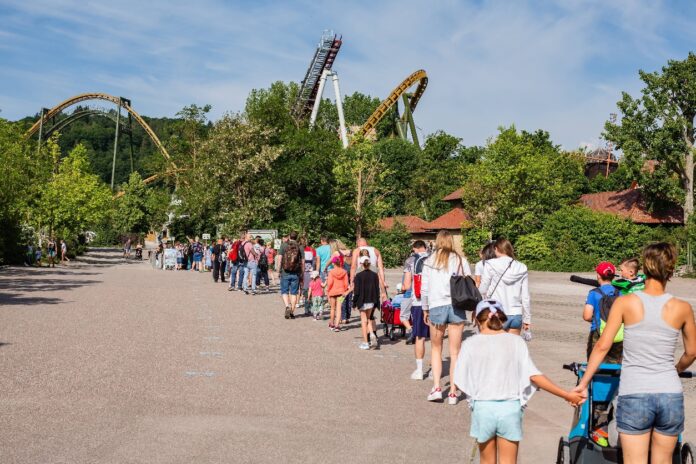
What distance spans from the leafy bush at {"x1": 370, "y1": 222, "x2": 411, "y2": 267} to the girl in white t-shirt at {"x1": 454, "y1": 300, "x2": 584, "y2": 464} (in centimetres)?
4708

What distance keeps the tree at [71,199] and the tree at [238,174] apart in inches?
346

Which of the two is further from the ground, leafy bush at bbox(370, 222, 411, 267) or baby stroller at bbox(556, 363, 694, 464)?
leafy bush at bbox(370, 222, 411, 267)

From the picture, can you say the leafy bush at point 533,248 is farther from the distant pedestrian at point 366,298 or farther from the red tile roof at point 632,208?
the distant pedestrian at point 366,298

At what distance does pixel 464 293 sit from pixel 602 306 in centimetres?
183

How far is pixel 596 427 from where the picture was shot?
475cm

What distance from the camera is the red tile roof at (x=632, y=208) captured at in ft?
186

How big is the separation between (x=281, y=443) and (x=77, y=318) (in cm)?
1056

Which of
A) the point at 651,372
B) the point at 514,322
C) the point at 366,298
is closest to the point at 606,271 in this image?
the point at 514,322

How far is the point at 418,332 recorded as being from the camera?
9.62 meters

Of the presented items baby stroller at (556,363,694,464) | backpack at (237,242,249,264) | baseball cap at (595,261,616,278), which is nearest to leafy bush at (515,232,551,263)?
backpack at (237,242,249,264)

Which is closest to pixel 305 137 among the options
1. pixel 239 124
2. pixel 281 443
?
pixel 239 124

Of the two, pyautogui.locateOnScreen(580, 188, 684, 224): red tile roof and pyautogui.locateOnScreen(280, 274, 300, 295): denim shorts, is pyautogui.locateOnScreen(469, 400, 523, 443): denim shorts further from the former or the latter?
pyautogui.locateOnScreen(580, 188, 684, 224): red tile roof

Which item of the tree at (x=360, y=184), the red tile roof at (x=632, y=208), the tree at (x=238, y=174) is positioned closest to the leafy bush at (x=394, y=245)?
the tree at (x=360, y=184)

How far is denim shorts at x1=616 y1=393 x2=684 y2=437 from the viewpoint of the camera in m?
4.07
